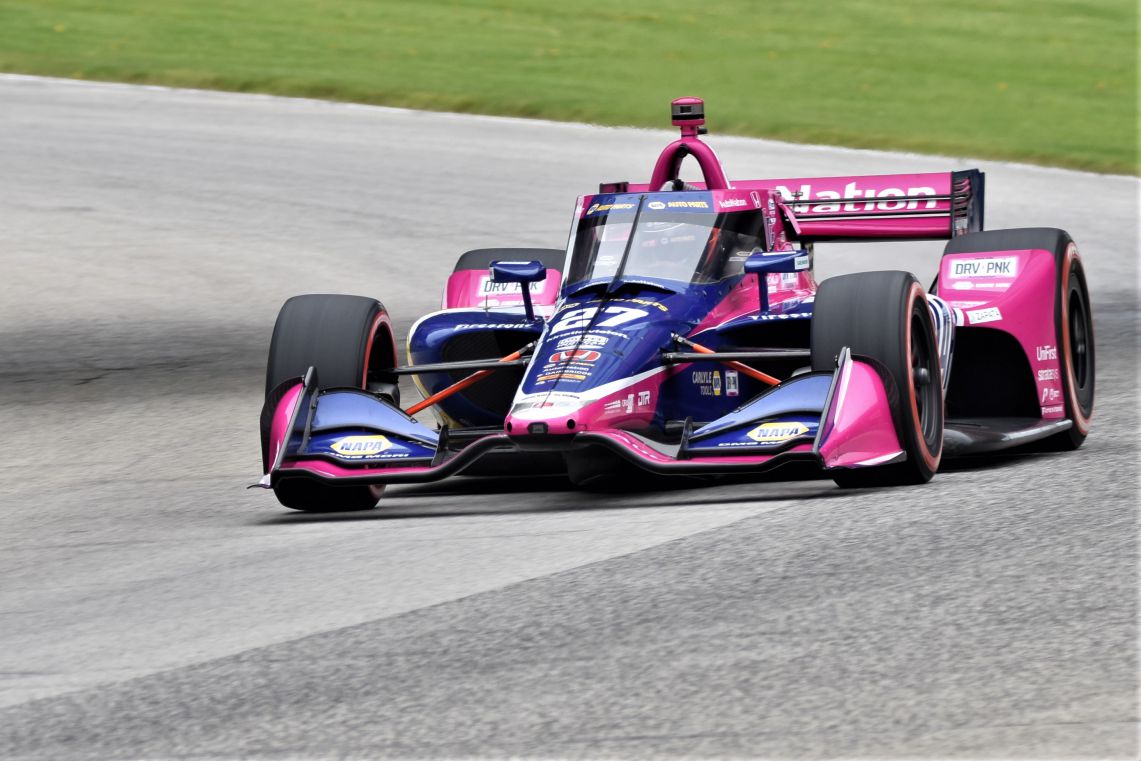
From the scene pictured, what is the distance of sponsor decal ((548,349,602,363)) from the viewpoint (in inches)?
314

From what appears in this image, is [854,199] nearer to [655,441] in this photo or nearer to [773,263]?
[773,263]

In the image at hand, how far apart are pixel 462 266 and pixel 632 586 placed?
17.5 ft

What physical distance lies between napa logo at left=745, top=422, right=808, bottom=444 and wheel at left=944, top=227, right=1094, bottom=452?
8.08 feet

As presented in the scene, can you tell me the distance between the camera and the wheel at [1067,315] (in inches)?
377

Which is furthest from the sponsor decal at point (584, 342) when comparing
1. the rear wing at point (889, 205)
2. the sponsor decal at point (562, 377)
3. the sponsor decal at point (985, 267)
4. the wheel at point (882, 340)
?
the rear wing at point (889, 205)

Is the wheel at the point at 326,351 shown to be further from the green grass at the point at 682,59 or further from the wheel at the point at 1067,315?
the green grass at the point at 682,59

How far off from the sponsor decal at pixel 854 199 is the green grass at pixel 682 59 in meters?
11.5

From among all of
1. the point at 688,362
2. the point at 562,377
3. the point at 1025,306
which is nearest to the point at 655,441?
the point at 688,362

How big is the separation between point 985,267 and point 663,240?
1953 mm

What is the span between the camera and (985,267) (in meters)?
9.74

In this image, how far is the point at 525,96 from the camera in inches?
972

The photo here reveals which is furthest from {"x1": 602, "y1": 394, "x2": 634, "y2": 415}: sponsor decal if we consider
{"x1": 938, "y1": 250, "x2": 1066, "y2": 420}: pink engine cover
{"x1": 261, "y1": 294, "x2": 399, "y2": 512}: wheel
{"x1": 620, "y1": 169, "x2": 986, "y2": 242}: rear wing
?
{"x1": 620, "y1": 169, "x2": 986, "y2": 242}: rear wing

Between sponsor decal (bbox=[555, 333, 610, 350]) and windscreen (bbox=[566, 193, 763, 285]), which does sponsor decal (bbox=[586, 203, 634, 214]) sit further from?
sponsor decal (bbox=[555, 333, 610, 350])

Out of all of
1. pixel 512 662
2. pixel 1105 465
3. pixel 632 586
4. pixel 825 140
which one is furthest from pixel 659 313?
pixel 825 140
